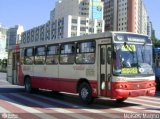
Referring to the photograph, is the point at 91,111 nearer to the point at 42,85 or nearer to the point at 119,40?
the point at 119,40

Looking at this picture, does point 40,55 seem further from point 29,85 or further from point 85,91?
point 85,91

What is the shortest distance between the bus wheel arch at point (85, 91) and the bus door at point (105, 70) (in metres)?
0.72

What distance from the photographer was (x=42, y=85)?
18.5 m

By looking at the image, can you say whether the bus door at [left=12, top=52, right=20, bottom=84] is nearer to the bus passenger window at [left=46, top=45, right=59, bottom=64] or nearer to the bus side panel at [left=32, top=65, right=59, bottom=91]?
the bus side panel at [left=32, top=65, right=59, bottom=91]

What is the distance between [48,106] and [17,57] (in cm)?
831

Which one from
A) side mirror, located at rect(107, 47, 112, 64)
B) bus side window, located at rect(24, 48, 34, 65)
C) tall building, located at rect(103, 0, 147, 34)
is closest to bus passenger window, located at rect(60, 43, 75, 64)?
side mirror, located at rect(107, 47, 112, 64)

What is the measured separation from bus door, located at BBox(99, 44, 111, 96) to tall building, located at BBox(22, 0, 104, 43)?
4139 inches

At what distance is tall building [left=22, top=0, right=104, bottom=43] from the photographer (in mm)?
127875

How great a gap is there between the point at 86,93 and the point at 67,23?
114m

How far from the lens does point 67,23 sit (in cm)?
12738

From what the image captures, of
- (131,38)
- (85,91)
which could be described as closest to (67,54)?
(85,91)

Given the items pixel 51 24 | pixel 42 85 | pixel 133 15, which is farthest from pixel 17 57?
pixel 51 24

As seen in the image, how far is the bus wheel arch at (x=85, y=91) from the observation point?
14516 mm

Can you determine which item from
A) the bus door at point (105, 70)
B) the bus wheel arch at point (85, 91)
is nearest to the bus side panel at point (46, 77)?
the bus wheel arch at point (85, 91)
